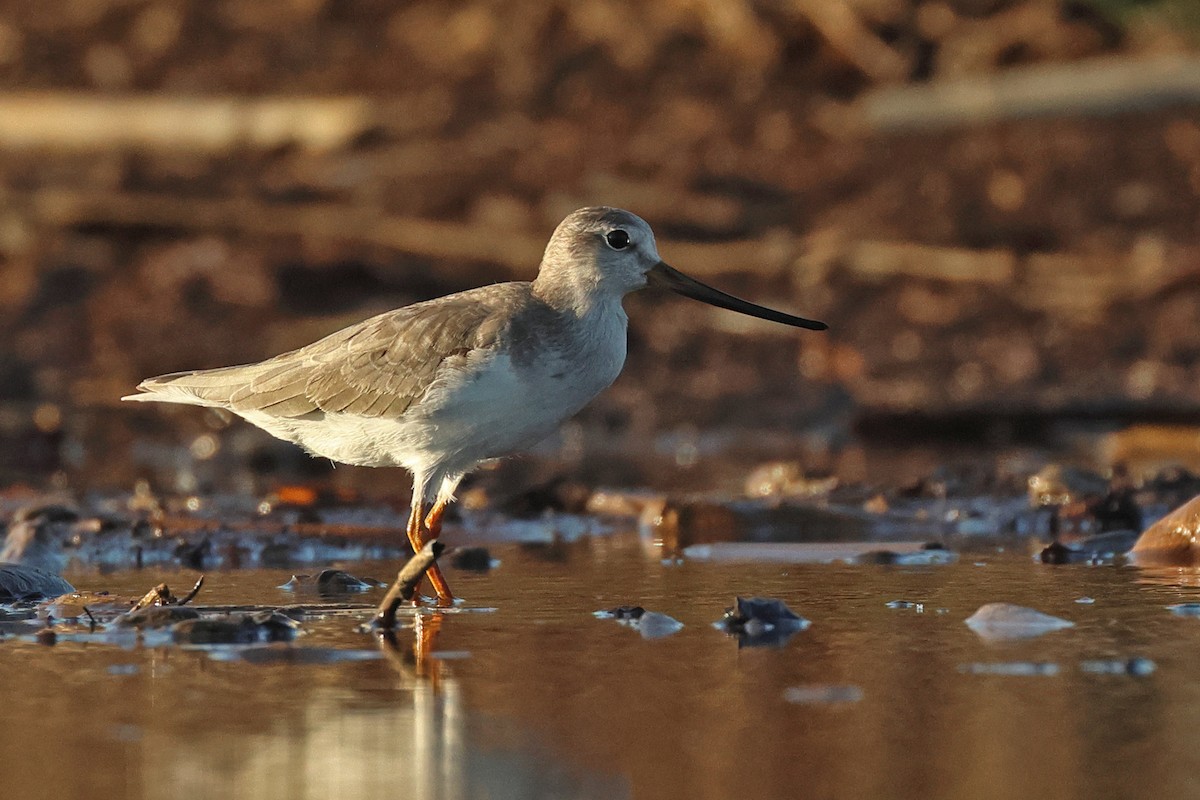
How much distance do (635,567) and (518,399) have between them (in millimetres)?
921

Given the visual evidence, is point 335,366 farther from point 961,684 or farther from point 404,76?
point 404,76

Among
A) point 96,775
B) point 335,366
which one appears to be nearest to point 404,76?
point 335,366

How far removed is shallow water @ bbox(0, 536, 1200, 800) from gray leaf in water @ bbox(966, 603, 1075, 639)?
71 millimetres

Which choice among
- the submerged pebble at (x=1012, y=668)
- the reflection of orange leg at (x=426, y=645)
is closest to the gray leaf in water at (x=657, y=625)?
the reflection of orange leg at (x=426, y=645)

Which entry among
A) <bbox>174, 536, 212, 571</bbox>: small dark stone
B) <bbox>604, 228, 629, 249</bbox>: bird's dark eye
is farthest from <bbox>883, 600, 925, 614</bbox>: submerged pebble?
<bbox>174, 536, 212, 571</bbox>: small dark stone

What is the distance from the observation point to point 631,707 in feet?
15.9

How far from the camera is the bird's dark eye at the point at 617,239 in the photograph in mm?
7957

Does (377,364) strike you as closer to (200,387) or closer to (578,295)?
(578,295)

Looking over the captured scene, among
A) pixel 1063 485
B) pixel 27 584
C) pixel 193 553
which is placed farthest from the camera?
pixel 1063 485

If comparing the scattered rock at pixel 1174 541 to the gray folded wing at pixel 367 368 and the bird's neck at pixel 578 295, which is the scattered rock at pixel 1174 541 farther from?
the gray folded wing at pixel 367 368

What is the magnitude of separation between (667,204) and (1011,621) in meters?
11.4

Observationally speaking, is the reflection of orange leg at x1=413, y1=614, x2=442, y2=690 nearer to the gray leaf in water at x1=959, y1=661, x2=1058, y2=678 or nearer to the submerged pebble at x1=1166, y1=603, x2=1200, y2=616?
the gray leaf in water at x1=959, y1=661, x2=1058, y2=678

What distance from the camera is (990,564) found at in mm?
7508

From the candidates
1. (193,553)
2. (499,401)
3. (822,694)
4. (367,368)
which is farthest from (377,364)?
(822,694)
